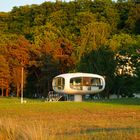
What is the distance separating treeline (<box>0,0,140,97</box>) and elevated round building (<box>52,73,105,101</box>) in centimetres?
270

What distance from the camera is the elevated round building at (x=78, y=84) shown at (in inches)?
2227

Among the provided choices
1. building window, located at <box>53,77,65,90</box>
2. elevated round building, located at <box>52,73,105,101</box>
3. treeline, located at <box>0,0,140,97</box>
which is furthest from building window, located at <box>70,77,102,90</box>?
treeline, located at <box>0,0,140,97</box>

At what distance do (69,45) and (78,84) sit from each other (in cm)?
1391

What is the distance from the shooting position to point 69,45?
7112 centimetres

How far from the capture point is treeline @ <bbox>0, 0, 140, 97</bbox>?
6006 centimetres

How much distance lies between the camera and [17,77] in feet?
217

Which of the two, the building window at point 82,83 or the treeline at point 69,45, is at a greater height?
the treeline at point 69,45

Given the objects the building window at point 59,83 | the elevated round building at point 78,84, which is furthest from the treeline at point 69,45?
the building window at point 59,83

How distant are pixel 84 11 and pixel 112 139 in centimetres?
8211

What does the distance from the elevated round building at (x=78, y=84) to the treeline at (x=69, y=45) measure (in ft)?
8.84

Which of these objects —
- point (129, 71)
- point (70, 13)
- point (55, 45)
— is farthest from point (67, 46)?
point (70, 13)

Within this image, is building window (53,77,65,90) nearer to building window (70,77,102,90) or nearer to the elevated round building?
the elevated round building

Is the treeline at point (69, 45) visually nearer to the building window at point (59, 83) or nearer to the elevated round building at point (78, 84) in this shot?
the elevated round building at point (78, 84)

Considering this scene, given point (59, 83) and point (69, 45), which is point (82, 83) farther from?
point (69, 45)
